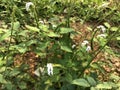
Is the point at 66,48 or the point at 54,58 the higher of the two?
the point at 66,48

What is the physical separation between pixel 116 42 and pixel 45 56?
116 centimetres

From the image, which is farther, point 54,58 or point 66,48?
point 54,58

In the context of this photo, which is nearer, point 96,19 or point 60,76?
point 60,76

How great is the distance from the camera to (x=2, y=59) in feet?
7.73

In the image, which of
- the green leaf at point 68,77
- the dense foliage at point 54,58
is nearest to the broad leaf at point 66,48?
the dense foliage at point 54,58

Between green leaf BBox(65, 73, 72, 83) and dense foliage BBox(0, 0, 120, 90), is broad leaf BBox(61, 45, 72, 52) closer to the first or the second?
dense foliage BBox(0, 0, 120, 90)

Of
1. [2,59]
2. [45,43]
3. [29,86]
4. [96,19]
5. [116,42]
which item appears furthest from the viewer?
[96,19]

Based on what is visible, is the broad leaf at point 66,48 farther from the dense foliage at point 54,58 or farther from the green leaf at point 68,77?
the green leaf at point 68,77

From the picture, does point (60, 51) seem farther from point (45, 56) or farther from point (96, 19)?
point (96, 19)

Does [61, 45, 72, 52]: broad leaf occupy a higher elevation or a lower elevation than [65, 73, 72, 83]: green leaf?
higher

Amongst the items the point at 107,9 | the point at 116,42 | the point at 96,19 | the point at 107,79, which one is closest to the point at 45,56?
the point at 107,79

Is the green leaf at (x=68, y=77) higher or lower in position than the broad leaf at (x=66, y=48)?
lower

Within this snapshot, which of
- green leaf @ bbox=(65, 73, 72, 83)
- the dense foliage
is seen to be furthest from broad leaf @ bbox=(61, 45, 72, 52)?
green leaf @ bbox=(65, 73, 72, 83)

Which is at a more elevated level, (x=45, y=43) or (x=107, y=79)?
(x=45, y=43)
